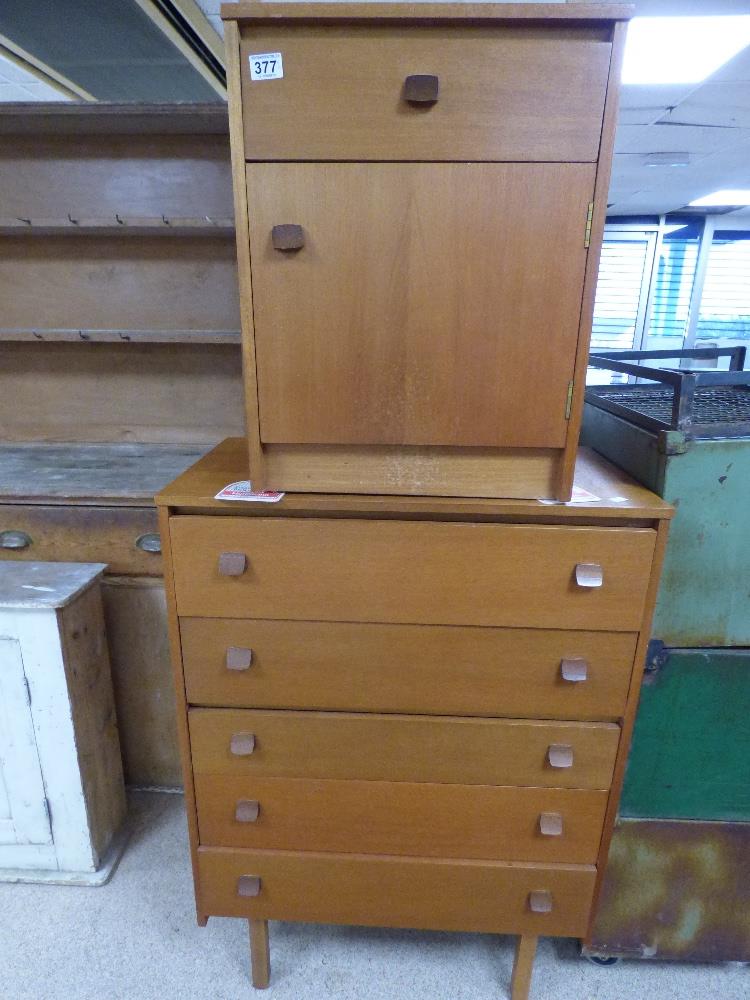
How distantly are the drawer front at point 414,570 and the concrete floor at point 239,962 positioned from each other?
3.04ft

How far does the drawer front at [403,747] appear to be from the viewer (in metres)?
1.01

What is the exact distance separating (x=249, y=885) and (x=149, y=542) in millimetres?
830

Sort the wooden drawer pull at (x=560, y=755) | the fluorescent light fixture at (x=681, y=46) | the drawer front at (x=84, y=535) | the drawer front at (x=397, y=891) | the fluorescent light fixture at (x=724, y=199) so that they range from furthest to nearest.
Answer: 1. the fluorescent light fixture at (x=724, y=199)
2. the fluorescent light fixture at (x=681, y=46)
3. the drawer front at (x=84, y=535)
4. the drawer front at (x=397, y=891)
5. the wooden drawer pull at (x=560, y=755)

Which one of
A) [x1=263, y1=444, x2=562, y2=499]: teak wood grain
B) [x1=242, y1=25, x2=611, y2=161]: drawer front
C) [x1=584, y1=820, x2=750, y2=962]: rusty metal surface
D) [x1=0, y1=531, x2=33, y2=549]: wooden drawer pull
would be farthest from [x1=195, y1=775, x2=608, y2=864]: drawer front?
[x1=242, y1=25, x2=611, y2=161]: drawer front

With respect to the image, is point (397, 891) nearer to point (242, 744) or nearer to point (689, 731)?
point (242, 744)

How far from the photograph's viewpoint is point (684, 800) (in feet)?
3.73

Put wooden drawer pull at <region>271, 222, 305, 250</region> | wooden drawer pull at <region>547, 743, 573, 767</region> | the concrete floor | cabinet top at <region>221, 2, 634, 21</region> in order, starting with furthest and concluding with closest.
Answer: the concrete floor, wooden drawer pull at <region>547, 743, 573, 767</region>, wooden drawer pull at <region>271, 222, 305, 250</region>, cabinet top at <region>221, 2, 634, 21</region>

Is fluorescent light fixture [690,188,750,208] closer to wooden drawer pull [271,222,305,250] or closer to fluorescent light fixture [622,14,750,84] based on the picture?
fluorescent light fixture [622,14,750,84]

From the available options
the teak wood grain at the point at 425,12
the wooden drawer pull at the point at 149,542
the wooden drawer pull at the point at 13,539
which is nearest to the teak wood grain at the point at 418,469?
the teak wood grain at the point at 425,12

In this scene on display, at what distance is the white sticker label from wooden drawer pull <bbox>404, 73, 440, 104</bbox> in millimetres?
169

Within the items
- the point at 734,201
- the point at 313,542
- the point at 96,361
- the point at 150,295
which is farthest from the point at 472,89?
the point at 734,201

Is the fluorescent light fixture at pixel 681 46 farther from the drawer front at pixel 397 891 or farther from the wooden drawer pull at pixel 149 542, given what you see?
the drawer front at pixel 397 891

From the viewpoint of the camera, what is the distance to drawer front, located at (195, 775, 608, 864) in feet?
3.44

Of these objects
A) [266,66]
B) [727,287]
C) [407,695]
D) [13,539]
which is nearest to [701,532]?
[407,695]
